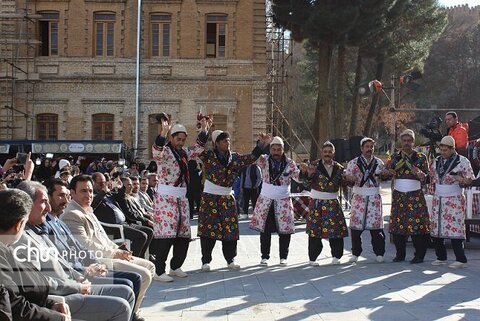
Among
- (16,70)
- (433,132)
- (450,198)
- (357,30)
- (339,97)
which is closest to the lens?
(450,198)

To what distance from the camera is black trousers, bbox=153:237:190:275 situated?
7.80 meters

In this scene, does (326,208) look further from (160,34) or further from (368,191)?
(160,34)

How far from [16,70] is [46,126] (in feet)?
7.98

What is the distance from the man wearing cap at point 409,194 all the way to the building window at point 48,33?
18.9 metres

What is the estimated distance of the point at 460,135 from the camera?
11.1 meters

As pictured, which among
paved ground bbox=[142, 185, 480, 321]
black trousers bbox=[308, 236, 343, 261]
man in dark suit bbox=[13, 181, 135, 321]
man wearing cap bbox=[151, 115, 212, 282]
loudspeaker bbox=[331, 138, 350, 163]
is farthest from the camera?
loudspeaker bbox=[331, 138, 350, 163]

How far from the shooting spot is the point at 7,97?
24453mm

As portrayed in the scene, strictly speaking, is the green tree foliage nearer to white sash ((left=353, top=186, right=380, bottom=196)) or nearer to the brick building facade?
the brick building facade

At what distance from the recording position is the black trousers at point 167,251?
7.80 meters

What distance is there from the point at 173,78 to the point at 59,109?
4647 mm

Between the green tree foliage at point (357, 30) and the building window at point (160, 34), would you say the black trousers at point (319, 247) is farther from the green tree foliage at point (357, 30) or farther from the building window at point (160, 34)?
the green tree foliage at point (357, 30)

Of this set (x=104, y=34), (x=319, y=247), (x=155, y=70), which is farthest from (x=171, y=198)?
(x=104, y=34)

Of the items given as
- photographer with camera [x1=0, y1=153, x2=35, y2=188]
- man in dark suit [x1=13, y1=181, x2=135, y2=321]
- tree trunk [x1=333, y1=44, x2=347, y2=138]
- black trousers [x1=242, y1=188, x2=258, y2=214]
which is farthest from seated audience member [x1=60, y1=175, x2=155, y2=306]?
tree trunk [x1=333, y1=44, x2=347, y2=138]

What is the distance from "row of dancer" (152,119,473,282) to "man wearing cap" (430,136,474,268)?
13 millimetres
